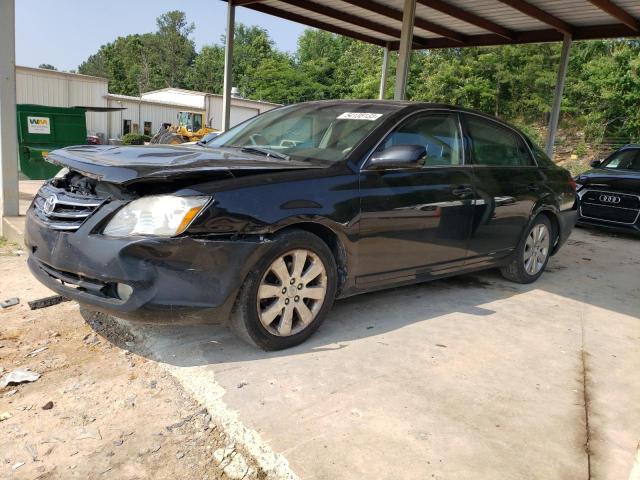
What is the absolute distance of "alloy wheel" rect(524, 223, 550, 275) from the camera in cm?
526

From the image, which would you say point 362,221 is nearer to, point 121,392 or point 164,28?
point 121,392

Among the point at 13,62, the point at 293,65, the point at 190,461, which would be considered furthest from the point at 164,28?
the point at 190,461

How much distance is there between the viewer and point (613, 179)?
8445 millimetres

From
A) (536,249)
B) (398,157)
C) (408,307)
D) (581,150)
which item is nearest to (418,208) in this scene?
(398,157)

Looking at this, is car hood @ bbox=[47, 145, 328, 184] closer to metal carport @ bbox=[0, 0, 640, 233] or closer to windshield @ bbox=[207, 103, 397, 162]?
windshield @ bbox=[207, 103, 397, 162]

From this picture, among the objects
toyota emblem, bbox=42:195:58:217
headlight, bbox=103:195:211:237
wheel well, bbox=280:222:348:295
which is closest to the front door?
wheel well, bbox=280:222:348:295

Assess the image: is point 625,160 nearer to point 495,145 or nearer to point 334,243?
point 495,145

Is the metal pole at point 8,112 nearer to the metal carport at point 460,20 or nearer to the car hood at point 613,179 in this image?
the metal carport at point 460,20

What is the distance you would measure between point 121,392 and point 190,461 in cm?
71

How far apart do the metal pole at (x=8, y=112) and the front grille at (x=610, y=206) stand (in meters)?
8.31

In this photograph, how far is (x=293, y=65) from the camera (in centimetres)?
6694

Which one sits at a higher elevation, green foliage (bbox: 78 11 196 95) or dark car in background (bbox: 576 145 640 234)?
green foliage (bbox: 78 11 196 95)

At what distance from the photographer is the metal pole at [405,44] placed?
870 centimetres

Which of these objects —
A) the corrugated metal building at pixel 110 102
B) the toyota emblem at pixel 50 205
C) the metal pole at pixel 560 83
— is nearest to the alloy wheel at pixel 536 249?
the toyota emblem at pixel 50 205
